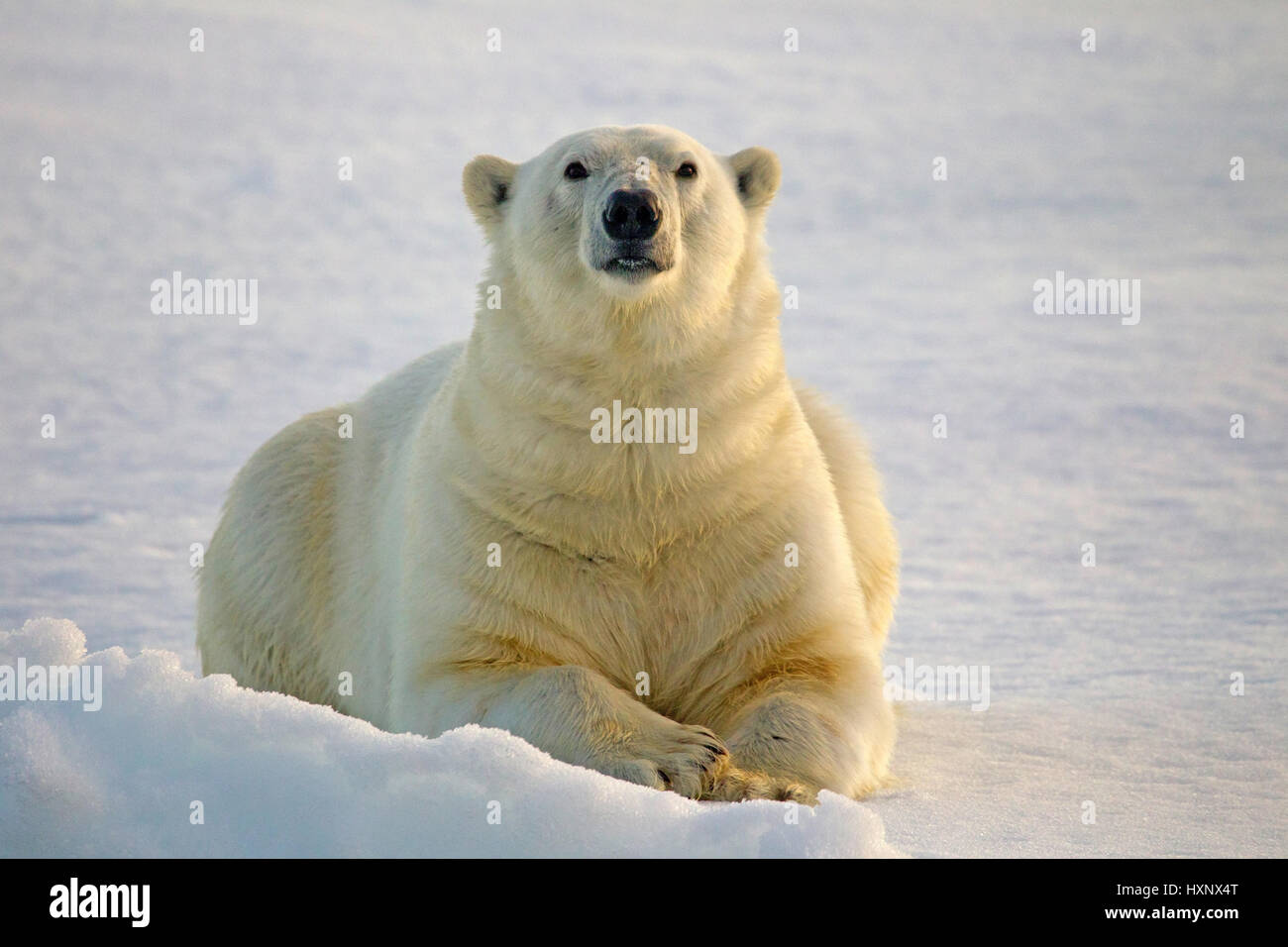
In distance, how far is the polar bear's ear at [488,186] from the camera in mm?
5355

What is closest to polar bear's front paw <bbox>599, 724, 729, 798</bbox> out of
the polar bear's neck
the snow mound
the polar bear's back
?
the snow mound

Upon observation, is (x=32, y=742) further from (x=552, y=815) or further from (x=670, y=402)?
(x=670, y=402)

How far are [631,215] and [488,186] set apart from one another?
0.86 m

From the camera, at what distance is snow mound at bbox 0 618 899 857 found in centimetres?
359

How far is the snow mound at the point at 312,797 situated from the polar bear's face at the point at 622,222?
142cm

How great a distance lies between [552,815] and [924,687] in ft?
10.2

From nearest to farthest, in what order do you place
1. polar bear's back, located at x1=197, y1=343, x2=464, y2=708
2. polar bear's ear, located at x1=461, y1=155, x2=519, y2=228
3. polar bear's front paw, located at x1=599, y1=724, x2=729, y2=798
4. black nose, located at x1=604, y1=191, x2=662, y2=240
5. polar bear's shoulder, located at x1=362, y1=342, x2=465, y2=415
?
polar bear's front paw, located at x1=599, y1=724, x2=729, y2=798 → black nose, located at x1=604, y1=191, x2=662, y2=240 → polar bear's ear, located at x1=461, y1=155, x2=519, y2=228 → polar bear's back, located at x1=197, y1=343, x2=464, y2=708 → polar bear's shoulder, located at x1=362, y1=342, x2=465, y2=415

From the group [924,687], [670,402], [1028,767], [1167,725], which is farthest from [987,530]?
[670,402]

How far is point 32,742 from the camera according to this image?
3885 mm

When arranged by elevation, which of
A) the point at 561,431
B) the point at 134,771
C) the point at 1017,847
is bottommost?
the point at 1017,847
